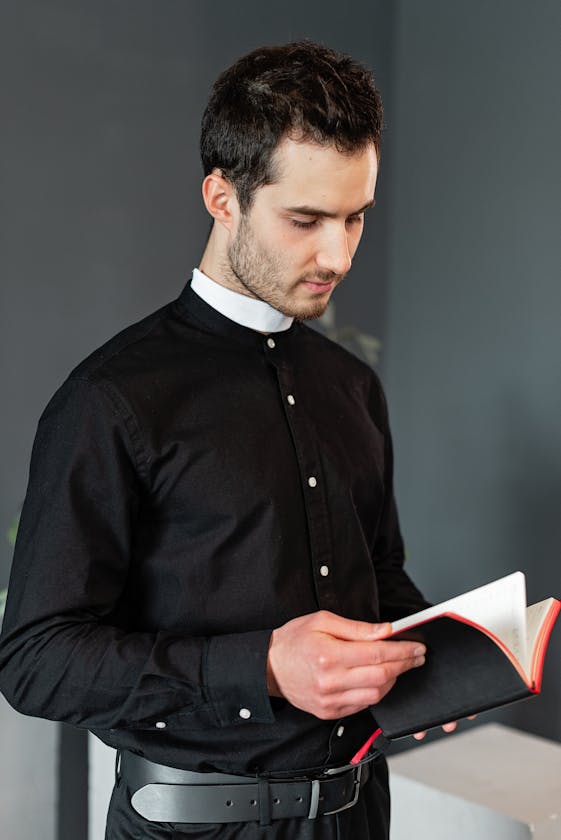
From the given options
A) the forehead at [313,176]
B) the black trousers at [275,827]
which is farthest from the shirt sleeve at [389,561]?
the forehead at [313,176]

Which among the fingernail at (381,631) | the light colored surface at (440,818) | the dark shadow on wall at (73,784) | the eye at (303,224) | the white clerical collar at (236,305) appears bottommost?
the dark shadow on wall at (73,784)

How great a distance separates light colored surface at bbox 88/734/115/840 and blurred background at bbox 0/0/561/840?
0.12 m

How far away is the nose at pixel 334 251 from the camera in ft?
4.33

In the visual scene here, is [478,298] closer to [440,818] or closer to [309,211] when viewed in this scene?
[440,818]

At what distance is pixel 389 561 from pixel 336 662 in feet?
1.73

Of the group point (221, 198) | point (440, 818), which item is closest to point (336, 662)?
point (221, 198)

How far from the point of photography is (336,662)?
3.69 ft

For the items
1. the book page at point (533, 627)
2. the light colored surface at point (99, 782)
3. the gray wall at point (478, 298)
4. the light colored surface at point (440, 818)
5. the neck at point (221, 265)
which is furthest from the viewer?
the gray wall at point (478, 298)

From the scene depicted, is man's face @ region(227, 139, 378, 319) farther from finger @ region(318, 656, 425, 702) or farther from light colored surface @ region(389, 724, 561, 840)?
light colored surface @ region(389, 724, 561, 840)

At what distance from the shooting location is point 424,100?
3.00 meters

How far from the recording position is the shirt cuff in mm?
1191

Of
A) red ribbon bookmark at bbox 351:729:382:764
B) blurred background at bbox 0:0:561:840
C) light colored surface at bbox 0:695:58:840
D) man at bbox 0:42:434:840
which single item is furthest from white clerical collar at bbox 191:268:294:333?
light colored surface at bbox 0:695:58:840

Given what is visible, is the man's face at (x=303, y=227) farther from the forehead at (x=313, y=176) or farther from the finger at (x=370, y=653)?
the finger at (x=370, y=653)

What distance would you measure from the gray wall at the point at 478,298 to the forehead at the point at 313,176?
1.47m
